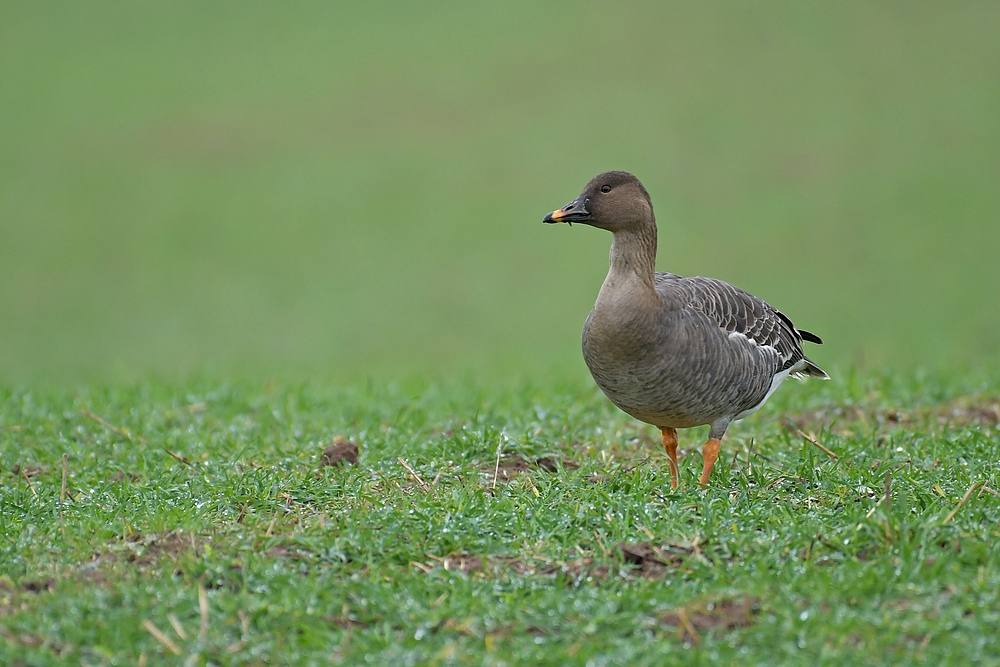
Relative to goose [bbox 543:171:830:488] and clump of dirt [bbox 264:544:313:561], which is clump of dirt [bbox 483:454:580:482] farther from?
clump of dirt [bbox 264:544:313:561]

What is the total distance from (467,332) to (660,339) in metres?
9.75

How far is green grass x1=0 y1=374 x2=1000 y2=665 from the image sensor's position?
12.6ft

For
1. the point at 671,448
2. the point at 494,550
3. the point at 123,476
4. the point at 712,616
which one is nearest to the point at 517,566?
the point at 494,550

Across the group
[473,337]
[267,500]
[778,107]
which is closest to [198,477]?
[267,500]

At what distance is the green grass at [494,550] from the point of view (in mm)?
3842

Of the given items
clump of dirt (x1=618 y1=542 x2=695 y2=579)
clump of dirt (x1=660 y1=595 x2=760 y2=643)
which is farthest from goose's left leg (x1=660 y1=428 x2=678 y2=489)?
clump of dirt (x1=660 y1=595 x2=760 y2=643)

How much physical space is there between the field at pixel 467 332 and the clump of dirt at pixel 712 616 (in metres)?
0.01

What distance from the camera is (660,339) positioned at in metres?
5.52

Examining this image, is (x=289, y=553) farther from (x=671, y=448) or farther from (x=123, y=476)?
(x=671, y=448)

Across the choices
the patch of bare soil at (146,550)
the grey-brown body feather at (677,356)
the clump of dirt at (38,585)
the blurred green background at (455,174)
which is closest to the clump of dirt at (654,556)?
the grey-brown body feather at (677,356)

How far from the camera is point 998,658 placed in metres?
→ 3.67

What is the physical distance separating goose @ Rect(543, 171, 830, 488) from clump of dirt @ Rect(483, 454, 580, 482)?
53cm

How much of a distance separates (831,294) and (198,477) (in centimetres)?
1196

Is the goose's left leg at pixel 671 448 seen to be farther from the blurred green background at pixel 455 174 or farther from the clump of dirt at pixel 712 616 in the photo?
the blurred green background at pixel 455 174
